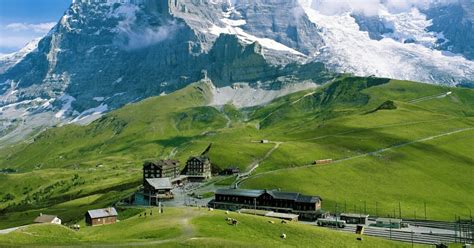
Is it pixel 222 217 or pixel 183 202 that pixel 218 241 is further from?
pixel 183 202

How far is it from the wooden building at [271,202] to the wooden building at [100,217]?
115 ft

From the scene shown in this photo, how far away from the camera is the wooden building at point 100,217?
13050 centimetres

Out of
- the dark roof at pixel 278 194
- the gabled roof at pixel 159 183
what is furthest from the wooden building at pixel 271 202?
the gabled roof at pixel 159 183

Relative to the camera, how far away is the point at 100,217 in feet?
431

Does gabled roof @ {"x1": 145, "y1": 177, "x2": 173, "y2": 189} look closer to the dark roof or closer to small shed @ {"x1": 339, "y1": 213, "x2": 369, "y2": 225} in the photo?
the dark roof

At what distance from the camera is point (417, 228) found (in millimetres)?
Result: 134375

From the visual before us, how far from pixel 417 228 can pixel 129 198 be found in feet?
316

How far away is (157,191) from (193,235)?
266 ft

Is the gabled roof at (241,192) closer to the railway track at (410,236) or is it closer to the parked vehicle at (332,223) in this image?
the parked vehicle at (332,223)

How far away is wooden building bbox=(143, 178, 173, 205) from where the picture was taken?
550 ft

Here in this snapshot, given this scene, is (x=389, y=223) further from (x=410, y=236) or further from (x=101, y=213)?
(x=101, y=213)

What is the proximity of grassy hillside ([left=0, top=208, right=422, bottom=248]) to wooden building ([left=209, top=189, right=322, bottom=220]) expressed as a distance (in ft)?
134

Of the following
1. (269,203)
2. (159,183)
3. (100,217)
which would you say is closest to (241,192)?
(269,203)

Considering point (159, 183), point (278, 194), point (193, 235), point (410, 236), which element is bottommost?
point (410, 236)
